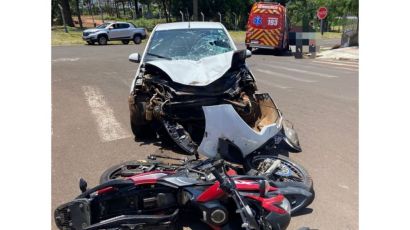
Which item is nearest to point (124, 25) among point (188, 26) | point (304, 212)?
point (188, 26)

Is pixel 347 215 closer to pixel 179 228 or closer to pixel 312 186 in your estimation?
pixel 312 186

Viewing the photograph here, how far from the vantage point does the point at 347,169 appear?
5266 millimetres

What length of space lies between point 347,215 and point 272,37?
1932 centimetres

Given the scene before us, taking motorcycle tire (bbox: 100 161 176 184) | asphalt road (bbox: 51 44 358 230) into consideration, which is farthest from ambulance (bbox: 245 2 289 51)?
motorcycle tire (bbox: 100 161 176 184)

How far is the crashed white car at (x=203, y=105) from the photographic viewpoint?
486cm

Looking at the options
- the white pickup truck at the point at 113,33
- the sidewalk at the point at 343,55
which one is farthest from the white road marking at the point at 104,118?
the white pickup truck at the point at 113,33

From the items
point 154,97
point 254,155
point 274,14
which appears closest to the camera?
point 254,155

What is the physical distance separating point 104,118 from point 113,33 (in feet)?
78.1

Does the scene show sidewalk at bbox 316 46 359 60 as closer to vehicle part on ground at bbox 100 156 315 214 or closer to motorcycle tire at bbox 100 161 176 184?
vehicle part on ground at bbox 100 156 315 214

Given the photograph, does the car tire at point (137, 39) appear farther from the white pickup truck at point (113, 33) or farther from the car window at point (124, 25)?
the car window at point (124, 25)

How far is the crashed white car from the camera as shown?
486cm

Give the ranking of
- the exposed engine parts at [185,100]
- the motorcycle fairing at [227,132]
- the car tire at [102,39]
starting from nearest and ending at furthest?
the motorcycle fairing at [227,132] < the exposed engine parts at [185,100] < the car tire at [102,39]

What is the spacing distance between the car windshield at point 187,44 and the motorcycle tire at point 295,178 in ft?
8.70

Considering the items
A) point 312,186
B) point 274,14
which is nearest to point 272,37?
point 274,14
